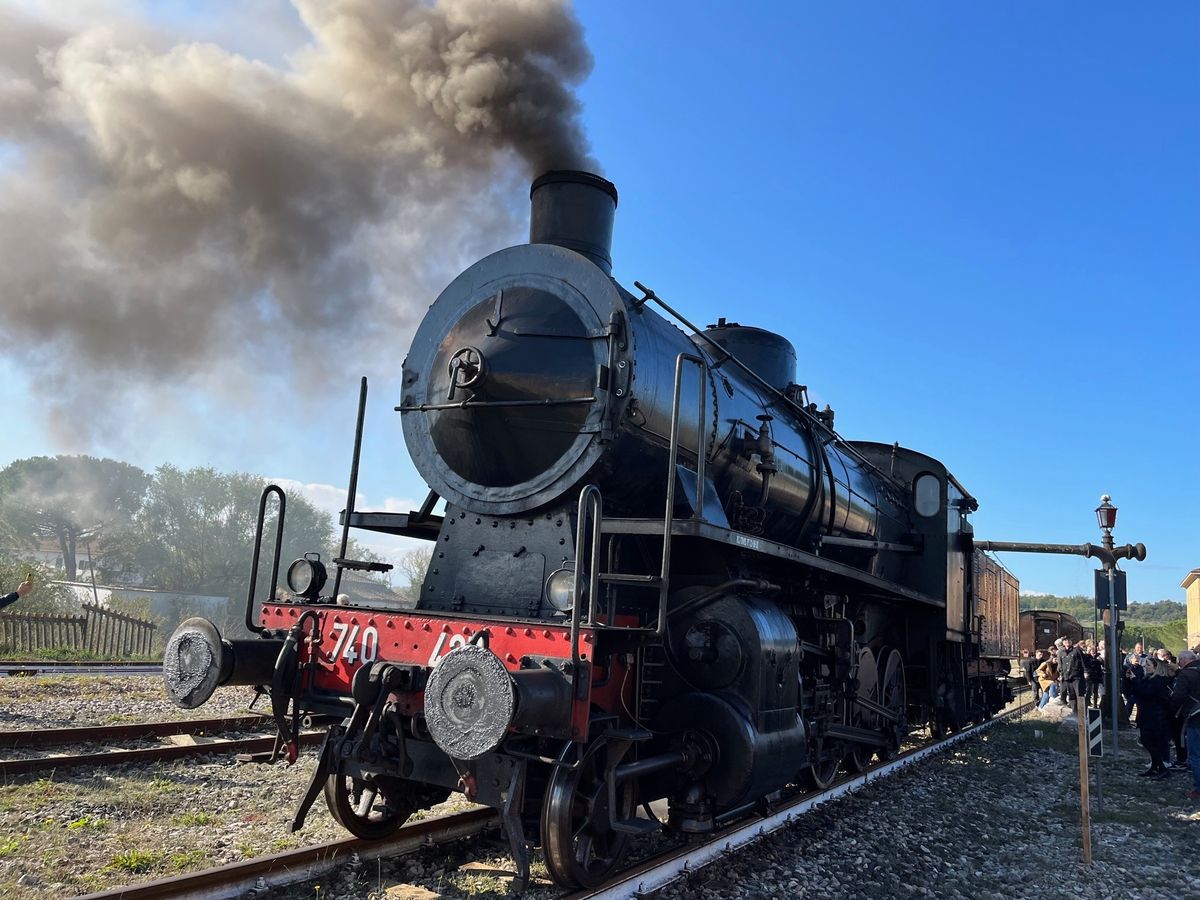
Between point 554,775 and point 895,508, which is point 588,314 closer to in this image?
point 554,775

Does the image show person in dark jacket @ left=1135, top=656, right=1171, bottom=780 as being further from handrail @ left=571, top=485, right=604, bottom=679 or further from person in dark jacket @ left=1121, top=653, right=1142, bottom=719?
handrail @ left=571, top=485, right=604, bottom=679

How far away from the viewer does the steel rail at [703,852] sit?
4.17 meters

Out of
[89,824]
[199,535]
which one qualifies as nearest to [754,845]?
[89,824]

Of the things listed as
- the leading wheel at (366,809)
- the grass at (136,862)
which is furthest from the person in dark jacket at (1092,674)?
the grass at (136,862)

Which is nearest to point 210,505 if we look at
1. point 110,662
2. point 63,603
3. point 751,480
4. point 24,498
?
point 24,498

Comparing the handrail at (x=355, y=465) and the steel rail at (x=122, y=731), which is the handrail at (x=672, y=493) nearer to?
the handrail at (x=355, y=465)

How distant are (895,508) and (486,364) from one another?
7.01 m

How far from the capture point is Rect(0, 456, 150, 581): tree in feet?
155

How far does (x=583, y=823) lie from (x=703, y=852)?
1.19 m

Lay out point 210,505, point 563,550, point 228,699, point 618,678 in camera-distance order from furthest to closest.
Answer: point 210,505 → point 228,699 → point 563,550 → point 618,678

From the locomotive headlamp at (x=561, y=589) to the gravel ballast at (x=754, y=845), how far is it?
1.42 m

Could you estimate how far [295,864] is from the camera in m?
4.41

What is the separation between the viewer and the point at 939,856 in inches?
229

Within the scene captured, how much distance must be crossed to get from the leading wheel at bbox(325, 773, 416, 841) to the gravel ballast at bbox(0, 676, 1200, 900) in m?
0.28
